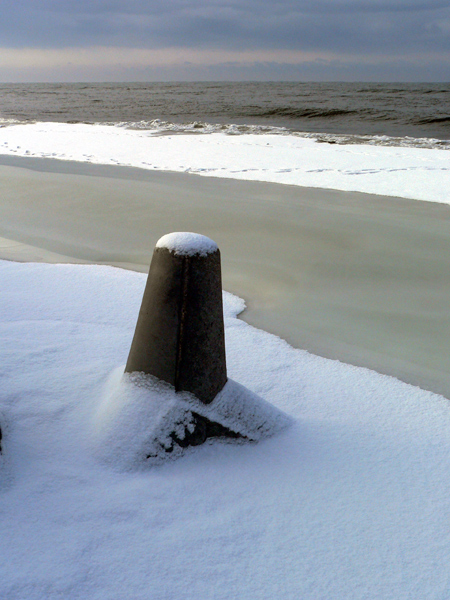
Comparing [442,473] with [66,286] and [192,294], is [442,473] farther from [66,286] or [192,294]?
[66,286]

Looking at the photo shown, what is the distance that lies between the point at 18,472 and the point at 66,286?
83.9 inches

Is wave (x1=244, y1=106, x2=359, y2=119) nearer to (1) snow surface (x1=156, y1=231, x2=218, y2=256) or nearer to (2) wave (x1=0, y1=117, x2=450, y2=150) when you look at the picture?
(2) wave (x1=0, y1=117, x2=450, y2=150)

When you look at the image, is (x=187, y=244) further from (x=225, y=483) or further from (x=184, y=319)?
(x=225, y=483)

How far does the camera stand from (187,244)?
195 cm

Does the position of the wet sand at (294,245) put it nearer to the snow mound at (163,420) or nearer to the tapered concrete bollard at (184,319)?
the snow mound at (163,420)

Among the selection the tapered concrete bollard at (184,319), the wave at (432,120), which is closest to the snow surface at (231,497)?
the tapered concrete bollard at (184,319)

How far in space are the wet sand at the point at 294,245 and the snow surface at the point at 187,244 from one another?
130 centimetres

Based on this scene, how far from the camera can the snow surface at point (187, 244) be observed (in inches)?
76.3

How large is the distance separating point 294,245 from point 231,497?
11.9ft

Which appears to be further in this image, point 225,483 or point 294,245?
point 294,245

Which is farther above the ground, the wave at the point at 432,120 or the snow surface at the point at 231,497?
the wave at the point at 432,120

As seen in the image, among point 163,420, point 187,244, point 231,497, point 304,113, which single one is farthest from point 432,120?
point 231,497

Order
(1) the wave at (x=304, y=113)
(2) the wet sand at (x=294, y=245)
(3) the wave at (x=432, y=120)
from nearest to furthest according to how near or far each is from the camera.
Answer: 1. (2) the wet sand at (x=294, y=245)
2. (3) the wave at (x=432, y=120)
3. (1) the wave at (x=304, y=113)

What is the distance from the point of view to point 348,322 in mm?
3471
